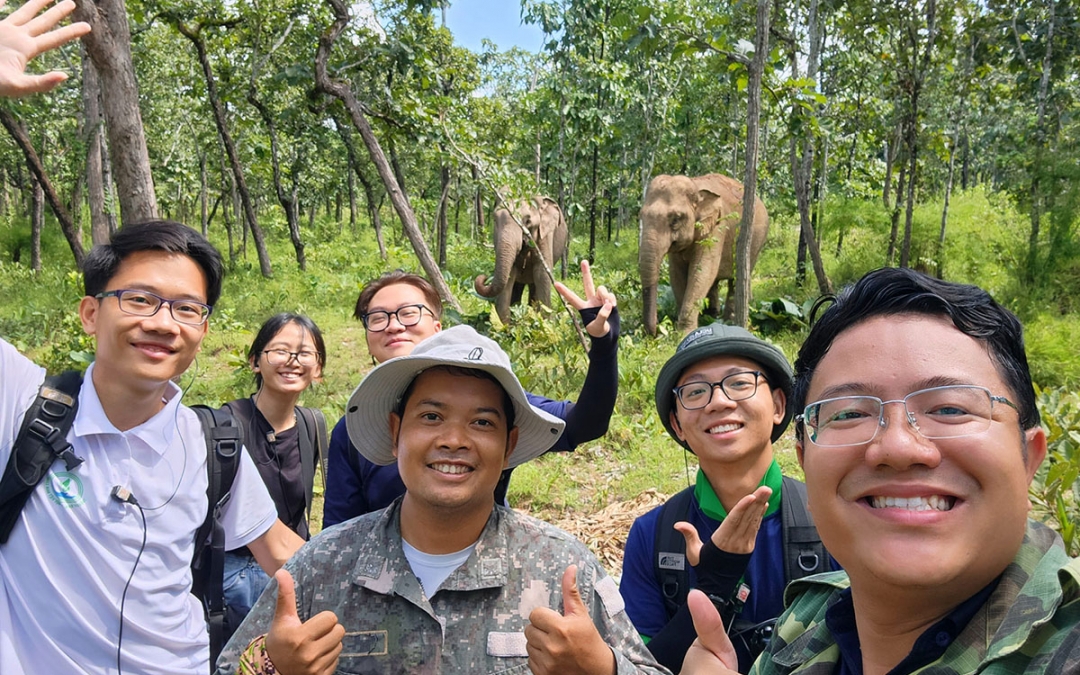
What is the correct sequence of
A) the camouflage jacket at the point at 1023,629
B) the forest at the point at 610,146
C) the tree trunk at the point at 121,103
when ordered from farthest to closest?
the forest at the point at 610,146 → the tree trunk at the point at 121,103 → the camouflage jacket at the point at 1023,629

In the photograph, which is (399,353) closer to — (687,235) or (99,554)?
(99,554)

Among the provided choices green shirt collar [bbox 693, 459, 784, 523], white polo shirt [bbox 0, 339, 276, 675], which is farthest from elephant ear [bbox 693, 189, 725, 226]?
white polo shirt [bbox 0, 339, 276, 675]

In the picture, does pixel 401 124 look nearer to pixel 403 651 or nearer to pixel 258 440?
pixel 258 440

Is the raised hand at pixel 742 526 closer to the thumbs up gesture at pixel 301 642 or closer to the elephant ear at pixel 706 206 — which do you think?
the thumbs up gesture at pixel 301 642

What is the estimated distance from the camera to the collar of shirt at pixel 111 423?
2.06 meters

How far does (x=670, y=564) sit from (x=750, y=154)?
407cm

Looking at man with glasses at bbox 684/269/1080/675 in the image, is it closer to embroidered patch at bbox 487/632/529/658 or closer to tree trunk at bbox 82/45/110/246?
embroidered patch at bbox 487/632/529/658

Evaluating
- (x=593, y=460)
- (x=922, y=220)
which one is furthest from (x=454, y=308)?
(x=922, y=220)

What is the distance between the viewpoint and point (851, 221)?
11.7m

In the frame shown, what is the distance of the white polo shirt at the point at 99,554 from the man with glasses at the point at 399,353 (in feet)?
1.69

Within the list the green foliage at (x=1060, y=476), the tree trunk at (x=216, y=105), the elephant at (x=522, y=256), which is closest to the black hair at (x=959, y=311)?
the green foliage at (x=1060, y=476)

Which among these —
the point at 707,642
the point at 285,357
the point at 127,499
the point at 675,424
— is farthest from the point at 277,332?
the point at 707,642

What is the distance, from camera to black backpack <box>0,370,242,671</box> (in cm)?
192

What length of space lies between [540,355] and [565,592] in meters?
6.17
